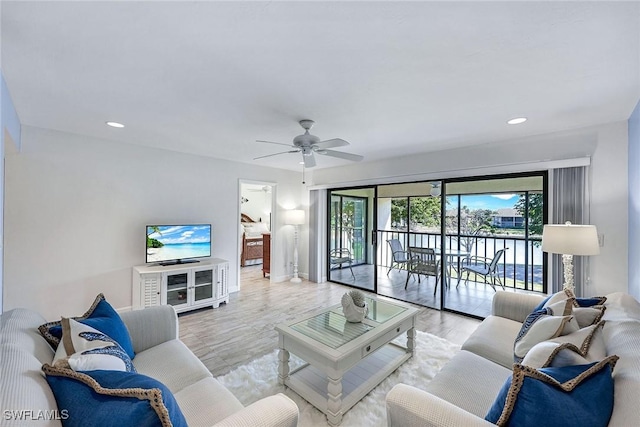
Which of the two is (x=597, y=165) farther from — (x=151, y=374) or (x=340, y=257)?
(x=151, y=374)

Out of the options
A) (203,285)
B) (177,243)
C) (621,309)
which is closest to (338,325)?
(621,309)

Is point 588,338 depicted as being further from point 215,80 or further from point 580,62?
point 215,80

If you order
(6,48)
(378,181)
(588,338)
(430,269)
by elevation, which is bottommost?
(430,269)

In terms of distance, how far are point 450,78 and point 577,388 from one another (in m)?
1.80

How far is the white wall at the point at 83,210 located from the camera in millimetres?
2992

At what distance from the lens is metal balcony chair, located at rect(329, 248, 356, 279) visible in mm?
5684

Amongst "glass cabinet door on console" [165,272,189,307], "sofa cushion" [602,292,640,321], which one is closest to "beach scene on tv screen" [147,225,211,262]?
"glass cabinet door on console" [165,272,189,307]

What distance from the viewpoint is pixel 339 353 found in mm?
1849

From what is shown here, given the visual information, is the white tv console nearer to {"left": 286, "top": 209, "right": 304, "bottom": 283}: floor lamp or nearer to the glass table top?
{"left": 286, "top": 209, "right": 304, "bottom": 283}: floor lamp

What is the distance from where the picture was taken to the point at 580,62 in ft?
5.47

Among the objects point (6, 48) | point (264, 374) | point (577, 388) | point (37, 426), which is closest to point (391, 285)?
point (264, 374)

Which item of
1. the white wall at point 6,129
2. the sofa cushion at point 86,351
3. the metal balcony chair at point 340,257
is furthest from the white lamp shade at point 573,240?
the white wall at point 6,129

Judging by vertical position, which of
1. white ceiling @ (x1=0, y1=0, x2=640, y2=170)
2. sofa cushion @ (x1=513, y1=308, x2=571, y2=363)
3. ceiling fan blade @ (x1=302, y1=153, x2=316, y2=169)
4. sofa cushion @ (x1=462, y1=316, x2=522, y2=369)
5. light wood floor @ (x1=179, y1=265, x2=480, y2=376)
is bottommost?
light wood floor @ (x1=179, y1=265, x2=480, y2=376)

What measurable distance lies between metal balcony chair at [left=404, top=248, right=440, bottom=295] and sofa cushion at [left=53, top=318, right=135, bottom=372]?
14.5 feet
